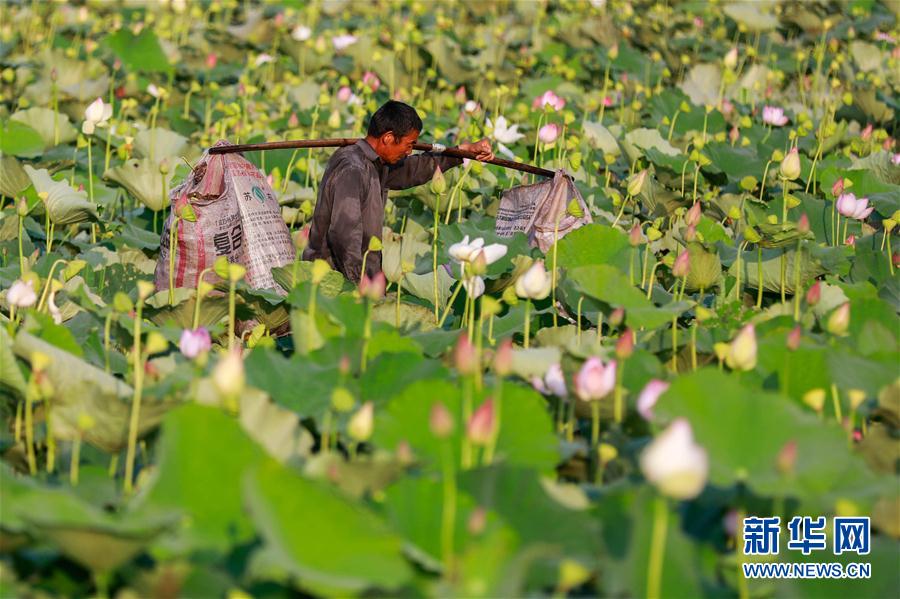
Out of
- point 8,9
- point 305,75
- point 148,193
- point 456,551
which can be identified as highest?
point 8,9

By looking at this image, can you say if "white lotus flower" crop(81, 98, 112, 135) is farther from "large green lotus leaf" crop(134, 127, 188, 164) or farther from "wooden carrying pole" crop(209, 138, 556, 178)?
"wooden carrying pole" crop(209, 138, 556, 178)

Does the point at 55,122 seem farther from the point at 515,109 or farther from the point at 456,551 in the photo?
the point at 456,551

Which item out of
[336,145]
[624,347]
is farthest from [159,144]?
[624,347]

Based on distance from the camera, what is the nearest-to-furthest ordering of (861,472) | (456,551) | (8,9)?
(456,551) < (861,472) < (8,9)

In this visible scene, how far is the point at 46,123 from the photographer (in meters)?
5.53

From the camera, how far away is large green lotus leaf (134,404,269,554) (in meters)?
1.87

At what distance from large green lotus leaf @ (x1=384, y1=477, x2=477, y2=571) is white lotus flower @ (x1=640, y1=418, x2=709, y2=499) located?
1.33 ft

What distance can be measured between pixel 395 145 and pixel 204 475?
2198mm

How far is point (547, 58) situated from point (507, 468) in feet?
20.6

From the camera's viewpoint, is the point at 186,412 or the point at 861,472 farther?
the point at 861,472

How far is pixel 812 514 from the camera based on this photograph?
6.90ft

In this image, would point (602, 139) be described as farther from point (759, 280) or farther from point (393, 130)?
point (759, 280)

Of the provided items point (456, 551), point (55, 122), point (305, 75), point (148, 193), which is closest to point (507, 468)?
point (456, 551)

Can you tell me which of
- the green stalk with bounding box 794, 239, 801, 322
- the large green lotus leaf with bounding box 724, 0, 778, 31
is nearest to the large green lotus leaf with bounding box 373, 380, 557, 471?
the green stalk with bounding box 794, 239, 801, 322
